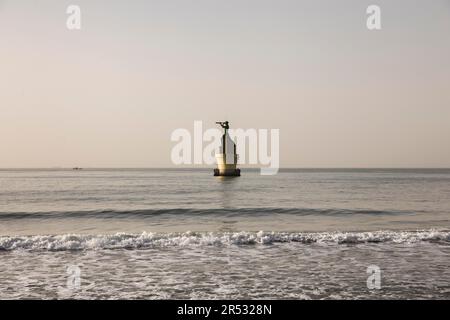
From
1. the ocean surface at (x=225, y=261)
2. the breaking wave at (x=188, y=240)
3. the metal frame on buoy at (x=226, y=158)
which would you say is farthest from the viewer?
the metal frame on buoy at (x=226, y=158)

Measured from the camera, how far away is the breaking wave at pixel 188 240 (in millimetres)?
16469

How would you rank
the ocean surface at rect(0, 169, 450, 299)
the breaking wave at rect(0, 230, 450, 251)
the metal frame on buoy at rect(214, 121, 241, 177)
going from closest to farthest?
the ocean surface at rect(0, 169, 450, 299) → the breaking wave at rect(0, 230, 450, 251) → the metal frame on buoy at rect(214, 121, 241, 177)

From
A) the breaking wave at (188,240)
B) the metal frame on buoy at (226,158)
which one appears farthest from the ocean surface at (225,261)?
the metal frame on buoy at (226,158)

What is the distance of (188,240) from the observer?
1738 centimetres

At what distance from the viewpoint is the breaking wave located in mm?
16469

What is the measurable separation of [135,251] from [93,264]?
8.16 ft

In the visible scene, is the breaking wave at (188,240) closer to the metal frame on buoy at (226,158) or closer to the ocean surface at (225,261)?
the ocean surface at (225,261)

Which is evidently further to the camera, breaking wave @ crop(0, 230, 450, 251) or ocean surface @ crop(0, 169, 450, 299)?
breaking wave @ crop(0, 230, 450, 251)

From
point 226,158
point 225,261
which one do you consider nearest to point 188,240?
point 225,261

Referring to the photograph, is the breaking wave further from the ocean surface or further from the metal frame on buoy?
the metal frame on buoy

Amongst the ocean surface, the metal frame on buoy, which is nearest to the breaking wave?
the ocean surface
